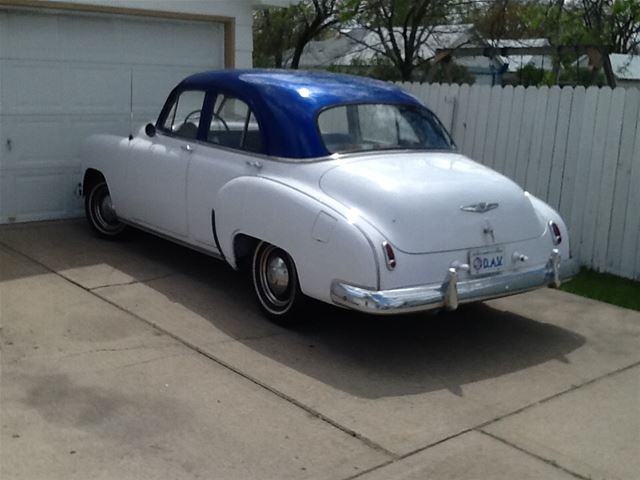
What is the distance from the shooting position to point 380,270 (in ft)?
17.8

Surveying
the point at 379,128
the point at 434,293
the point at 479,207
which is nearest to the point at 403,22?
the point at 379,128

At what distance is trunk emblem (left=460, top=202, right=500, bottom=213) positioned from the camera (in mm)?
5840

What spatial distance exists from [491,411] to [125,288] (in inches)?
133

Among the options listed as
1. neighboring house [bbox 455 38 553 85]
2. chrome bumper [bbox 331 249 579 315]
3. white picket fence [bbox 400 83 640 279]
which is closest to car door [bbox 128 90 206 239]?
chrome bumper [bbox 331 249 579 315]

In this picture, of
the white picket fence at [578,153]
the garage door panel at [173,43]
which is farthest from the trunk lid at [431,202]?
the garage door panel at [173,43]

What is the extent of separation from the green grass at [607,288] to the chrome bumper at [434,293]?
6.34 ft

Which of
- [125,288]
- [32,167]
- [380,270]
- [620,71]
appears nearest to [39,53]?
[32,167]

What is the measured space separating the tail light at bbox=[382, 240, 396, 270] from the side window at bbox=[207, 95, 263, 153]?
1607 mm

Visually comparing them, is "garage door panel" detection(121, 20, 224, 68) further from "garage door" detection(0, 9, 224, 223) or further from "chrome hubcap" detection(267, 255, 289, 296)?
"chrome hubcap" detection(267, 255, 289, 296)

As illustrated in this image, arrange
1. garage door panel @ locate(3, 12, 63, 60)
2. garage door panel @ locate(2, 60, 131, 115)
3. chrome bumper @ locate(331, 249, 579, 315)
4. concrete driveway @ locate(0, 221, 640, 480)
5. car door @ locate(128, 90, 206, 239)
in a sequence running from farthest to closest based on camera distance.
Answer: garage door panel @ locate(2, 60, 131, 115) → garage door panel @ locate(3, 12, 63, 60) → car door @ locate(128, 90, 206, 239) → chrome bumper @ locate(331, 249, 579, 315) → concrete driveway @ locate(0, 221, 640, 480)

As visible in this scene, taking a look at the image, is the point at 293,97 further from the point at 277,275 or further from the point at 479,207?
the point at 479,207

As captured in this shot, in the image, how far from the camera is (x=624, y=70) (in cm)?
1894

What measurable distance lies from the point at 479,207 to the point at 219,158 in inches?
86.4

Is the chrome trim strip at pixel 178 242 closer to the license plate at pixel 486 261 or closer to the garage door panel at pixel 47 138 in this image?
the garage door panel at pixel 47 138
